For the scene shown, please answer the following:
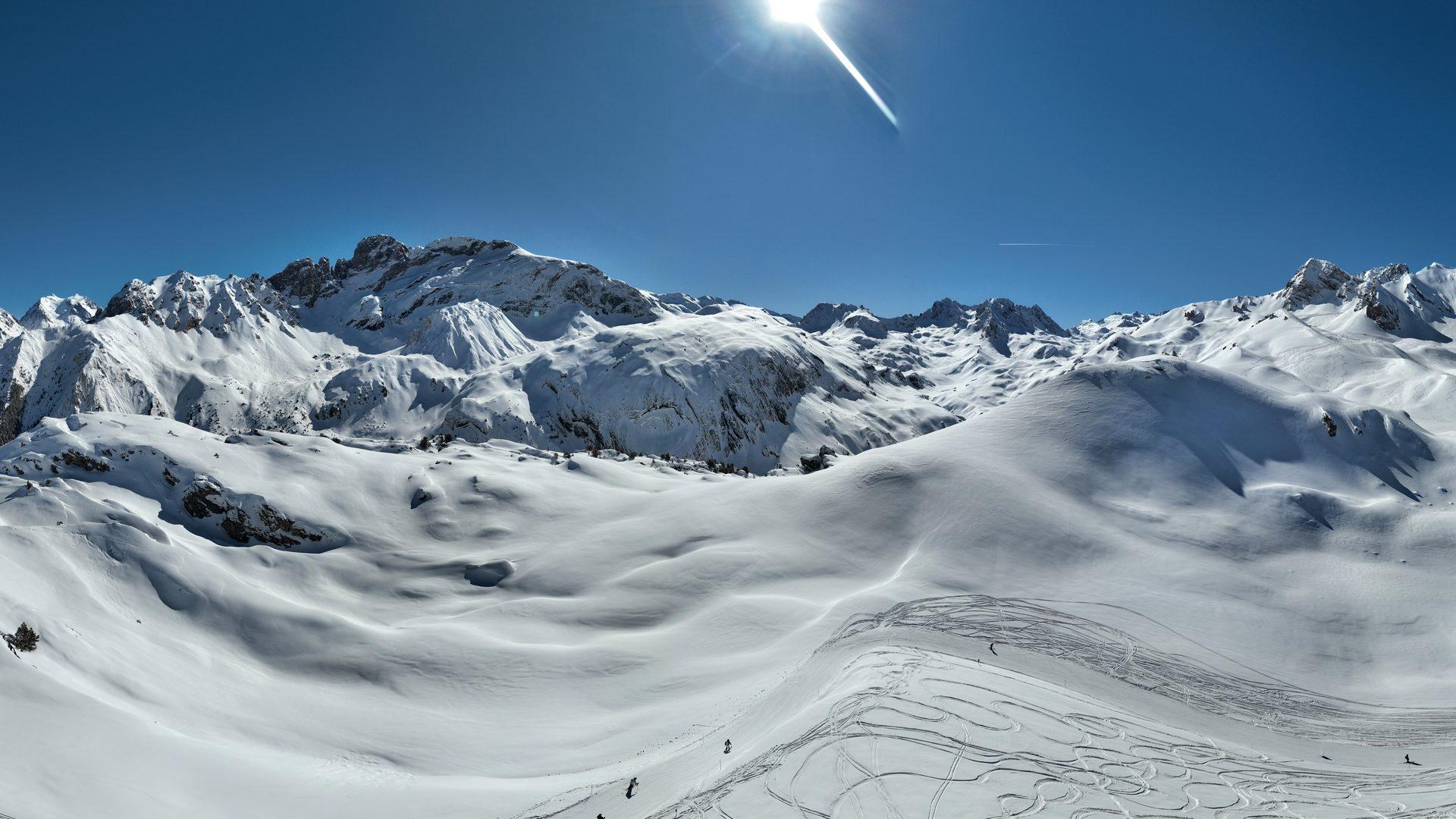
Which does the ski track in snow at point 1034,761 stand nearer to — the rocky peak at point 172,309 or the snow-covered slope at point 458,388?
the snow-covered slope at point 458,388

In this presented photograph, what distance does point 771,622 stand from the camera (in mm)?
37312

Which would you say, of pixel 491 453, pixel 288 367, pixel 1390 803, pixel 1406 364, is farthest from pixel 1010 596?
pixel 288 367

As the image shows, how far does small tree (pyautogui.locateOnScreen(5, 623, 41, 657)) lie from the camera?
75.6ft

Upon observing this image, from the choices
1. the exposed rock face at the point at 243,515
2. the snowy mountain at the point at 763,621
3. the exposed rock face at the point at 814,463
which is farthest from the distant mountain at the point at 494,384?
the exposed rock face at the point at 243,515

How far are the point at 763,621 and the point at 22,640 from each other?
31.2 meters

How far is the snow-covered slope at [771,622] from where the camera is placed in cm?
1989

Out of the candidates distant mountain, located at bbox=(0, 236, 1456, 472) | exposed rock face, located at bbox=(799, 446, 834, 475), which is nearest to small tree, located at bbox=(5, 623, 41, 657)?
exposed rock face, located at bbox=(799, 446, 834, 475)

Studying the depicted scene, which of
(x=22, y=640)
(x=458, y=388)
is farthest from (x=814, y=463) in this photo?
(x=458, y=388)

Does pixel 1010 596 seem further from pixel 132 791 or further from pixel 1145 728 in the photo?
pixel 132 791

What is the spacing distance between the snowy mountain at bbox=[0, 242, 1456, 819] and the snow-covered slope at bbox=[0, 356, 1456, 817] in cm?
19

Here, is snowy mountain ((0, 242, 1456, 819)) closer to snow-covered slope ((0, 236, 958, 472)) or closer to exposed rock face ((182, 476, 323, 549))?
exposed rock face ((182, 476, 323, 549))

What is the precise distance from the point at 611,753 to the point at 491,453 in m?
60.1

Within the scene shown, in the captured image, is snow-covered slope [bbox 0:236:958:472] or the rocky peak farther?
the rocky peak

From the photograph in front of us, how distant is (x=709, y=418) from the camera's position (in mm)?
163875
